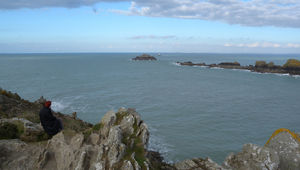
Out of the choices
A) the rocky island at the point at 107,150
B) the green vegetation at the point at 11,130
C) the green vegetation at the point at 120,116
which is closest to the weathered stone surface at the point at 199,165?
the rocky island at the point at 107,150

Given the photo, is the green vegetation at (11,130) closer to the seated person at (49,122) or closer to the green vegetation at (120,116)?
the seated person at (49,122)

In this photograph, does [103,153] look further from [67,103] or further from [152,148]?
[67,103]

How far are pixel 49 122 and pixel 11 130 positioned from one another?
8.70ft

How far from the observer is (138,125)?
1122 cm

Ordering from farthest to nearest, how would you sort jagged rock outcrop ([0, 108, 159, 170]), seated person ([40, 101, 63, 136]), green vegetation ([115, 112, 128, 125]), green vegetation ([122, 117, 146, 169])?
green vegetation ([115, 112, 128, 125]) < seated person ([40, 101, 63, 136]) < green vegetation ([122, 117, 146, 169]) < jagged rock outcrop ([0, 108, 159, 170])

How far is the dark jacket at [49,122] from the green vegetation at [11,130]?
2.00m

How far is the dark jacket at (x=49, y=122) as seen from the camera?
10.4m

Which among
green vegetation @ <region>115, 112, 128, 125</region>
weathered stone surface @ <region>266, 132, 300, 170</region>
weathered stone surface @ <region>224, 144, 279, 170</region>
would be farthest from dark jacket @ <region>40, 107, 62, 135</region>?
weathered stone surface @ <region>266, 132, 300, 170</region>

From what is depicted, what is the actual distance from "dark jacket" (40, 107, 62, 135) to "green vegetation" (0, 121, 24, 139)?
2003 millimetres

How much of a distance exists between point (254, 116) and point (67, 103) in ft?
100

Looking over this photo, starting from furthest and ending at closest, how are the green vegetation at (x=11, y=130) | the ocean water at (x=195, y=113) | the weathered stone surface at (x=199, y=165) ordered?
1. the ocean water at (x=195, y=113)
2. the weathered stone surface at (x=199, y=165)
3. the green vegetation at (x=11, y=130)

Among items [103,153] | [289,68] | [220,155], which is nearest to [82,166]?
[103,153]

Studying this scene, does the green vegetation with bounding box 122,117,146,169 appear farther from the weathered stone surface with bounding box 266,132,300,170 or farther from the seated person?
the weathered stone surface with bounding box 266,132,300,170

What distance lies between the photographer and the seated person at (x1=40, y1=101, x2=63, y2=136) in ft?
34.1
